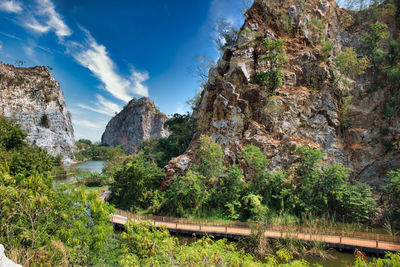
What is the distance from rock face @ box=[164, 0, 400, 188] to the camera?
17.3 metres

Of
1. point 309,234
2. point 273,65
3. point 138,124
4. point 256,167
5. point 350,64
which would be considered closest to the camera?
point 309,234

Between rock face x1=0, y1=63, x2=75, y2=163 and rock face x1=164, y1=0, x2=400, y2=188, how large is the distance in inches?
1878

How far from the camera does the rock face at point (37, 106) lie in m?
48.1

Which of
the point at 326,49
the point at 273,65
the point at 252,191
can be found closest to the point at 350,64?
the point at 326,49

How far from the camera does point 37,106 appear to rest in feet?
173

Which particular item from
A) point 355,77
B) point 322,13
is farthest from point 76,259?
point 322,13

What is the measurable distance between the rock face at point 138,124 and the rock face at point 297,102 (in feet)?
232

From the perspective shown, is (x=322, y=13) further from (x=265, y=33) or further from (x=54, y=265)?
(x=54, y=265)

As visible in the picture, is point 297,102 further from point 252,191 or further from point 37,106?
point 37,106

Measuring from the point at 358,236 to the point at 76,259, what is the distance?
507 inches

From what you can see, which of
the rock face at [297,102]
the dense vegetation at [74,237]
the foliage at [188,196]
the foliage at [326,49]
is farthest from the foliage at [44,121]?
the foliage at [326,49]

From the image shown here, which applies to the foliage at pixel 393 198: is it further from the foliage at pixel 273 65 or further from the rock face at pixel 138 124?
the rock face at pixel 138 124

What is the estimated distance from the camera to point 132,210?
1644 centimetres

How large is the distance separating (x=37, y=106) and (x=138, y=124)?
42.5 meters
